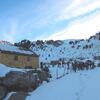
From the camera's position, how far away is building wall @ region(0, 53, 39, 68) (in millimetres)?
49281

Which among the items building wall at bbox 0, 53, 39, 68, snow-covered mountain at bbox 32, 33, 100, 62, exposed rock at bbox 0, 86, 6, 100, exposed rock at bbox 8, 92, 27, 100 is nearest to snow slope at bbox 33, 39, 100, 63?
snow-covered mountain at bbox 32, 33, 100, 62

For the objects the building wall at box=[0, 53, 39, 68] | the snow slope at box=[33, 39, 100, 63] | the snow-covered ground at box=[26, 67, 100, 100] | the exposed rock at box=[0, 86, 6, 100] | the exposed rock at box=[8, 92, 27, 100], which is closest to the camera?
the snow-covered ground at box=[26, 67, 100, 100]

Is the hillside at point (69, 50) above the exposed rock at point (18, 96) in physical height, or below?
above

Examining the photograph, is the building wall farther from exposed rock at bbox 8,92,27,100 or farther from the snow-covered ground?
exposed rock at bbox 8,92,27,100

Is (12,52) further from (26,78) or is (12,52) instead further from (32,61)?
(26,78)

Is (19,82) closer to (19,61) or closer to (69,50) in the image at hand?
(19,61)

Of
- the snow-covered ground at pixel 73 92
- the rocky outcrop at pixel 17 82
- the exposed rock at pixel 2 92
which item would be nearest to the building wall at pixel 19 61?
the rocky outcrop at pixel 17 82

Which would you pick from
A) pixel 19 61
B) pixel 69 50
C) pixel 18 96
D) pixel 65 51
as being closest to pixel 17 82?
pixel 18 96

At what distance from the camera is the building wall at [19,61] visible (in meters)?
49.3

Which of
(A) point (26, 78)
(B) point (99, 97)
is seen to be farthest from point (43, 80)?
(B) point (99, 97)

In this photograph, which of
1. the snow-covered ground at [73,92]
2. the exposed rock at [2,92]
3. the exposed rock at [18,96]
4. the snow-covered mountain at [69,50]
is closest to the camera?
the snow-covered ground at [73,92]

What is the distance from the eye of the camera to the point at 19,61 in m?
52.3

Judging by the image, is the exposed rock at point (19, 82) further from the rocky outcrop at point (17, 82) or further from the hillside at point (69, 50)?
the hillside at point (69, 50)

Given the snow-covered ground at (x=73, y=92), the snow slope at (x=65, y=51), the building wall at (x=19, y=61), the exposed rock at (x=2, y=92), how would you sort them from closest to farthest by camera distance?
the snow-covered ground at (x=73, y=92), the exposed rock at (x=2, y=92), the building wall at (x=19, y=61), the snow slope at (x=65, y=51)
